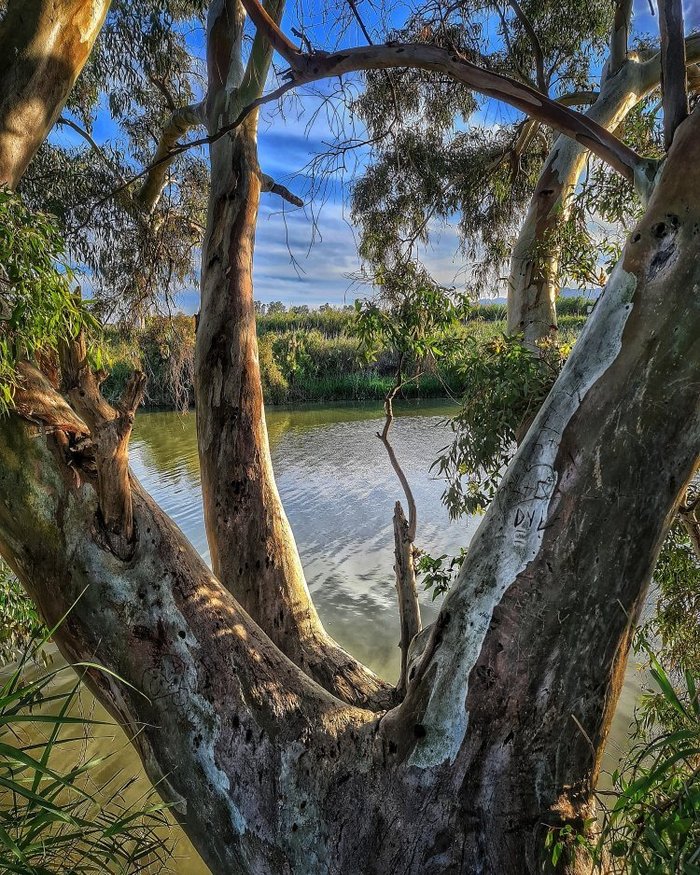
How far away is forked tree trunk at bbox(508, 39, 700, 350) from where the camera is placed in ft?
10.2

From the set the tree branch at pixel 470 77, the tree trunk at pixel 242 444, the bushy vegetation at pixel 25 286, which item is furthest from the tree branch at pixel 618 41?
the bushy vegetation at pixel 25 286

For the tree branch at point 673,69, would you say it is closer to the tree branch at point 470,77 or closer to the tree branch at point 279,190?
the tree branch at point 470,77

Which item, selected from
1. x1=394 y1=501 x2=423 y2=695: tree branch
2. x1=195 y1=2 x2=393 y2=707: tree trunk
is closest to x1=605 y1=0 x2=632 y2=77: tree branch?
x1=195 y1=2 x2=393 y2=707: tree trunk

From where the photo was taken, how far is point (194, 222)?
4914mm

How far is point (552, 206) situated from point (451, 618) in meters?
2.56

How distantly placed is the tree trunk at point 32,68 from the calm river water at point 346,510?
203cm

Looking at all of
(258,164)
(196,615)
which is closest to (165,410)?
(258,164)

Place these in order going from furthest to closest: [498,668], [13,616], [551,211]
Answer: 1. [551,211]
2. [13,616]
3. [498,668]

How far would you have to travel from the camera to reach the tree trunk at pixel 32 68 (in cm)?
205

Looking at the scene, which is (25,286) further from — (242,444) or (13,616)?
(13,616)

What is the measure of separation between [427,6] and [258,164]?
1069 mm

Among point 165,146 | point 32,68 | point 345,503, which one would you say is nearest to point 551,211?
point 32,68

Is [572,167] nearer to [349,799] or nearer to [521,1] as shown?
[521,1]

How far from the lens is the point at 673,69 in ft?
4.69
